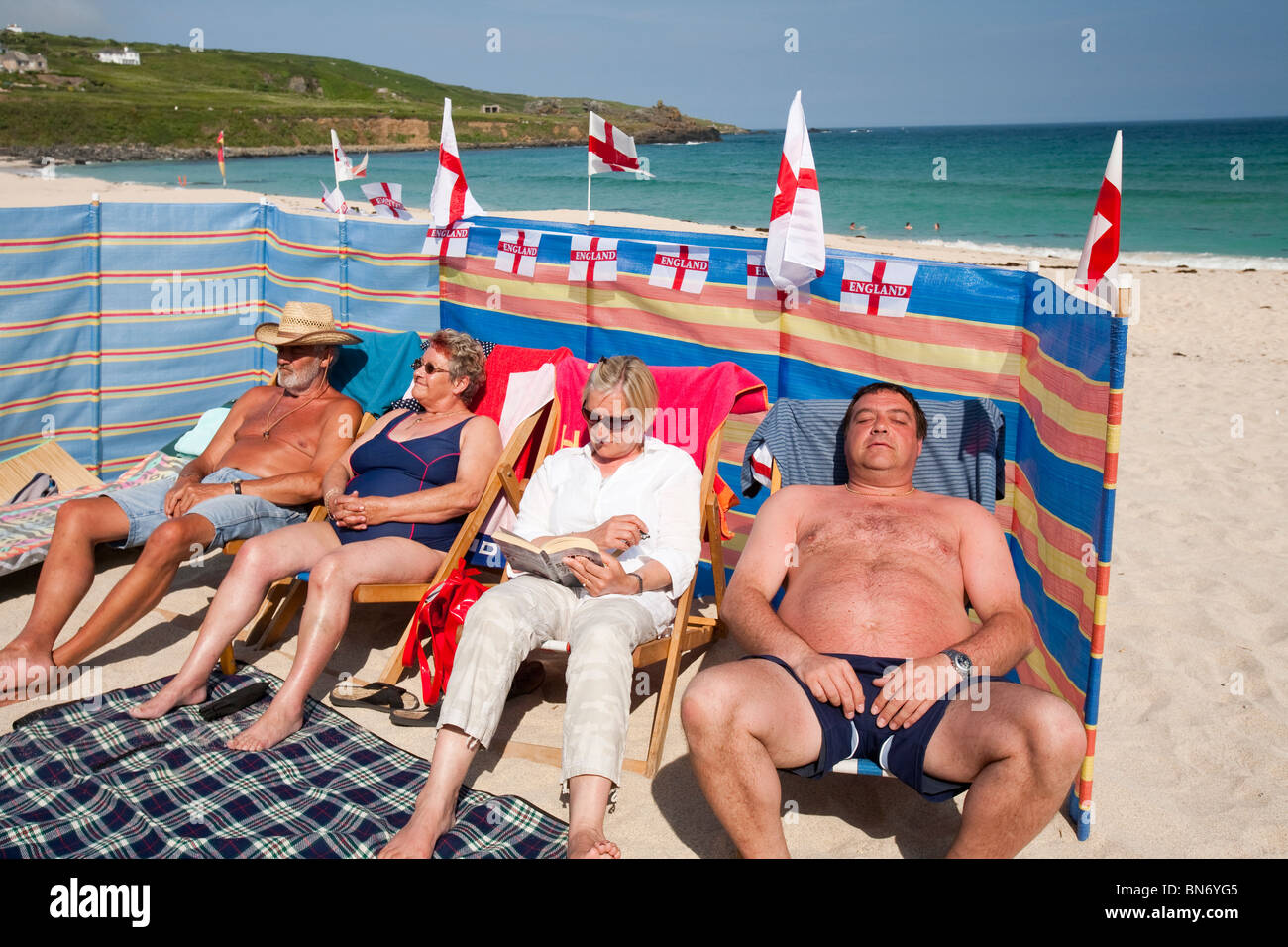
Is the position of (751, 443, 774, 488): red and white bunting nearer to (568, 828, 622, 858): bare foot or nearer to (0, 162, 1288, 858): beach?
(0, 162, 1288, 858): beach

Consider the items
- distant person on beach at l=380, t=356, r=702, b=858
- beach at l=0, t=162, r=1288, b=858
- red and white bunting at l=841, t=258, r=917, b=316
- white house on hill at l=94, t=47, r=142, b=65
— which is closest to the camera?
distant person on beach at l=380, t=356, r=702, b=858

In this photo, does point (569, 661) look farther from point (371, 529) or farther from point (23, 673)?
point (23, 673)

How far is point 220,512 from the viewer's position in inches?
150

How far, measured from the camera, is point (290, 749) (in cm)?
311

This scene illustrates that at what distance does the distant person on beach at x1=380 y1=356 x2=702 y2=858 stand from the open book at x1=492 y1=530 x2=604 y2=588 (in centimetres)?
3

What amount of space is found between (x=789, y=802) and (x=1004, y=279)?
1.88 meters

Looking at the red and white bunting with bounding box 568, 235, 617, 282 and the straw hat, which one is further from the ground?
the red and white bunting with bounding box 568, 235, 617, 282

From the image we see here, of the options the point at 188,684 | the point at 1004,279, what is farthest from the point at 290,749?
the point at 1004,279

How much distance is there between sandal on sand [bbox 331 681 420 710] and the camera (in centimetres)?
335

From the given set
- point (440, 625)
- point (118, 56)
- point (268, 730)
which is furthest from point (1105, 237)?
point (118, 56)

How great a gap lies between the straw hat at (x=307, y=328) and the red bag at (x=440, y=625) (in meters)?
1.47

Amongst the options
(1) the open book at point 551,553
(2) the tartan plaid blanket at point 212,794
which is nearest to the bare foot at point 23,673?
(2) the tartan plaid blanket at point 212,794

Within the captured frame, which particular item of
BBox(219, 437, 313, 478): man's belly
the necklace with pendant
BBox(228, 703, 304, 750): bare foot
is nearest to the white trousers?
BBox(228, 703, 304, 750): bare foot
